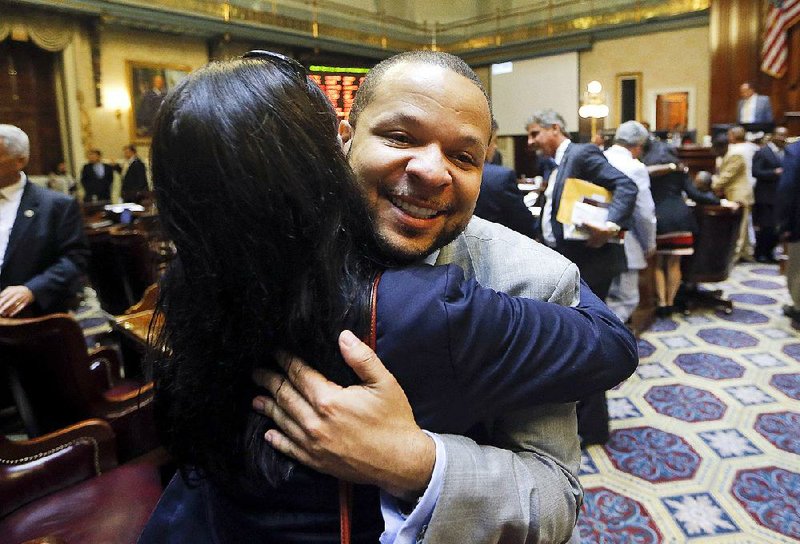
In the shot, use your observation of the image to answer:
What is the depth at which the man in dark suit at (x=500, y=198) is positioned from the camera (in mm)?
3322

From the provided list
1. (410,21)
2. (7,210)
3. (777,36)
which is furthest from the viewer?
(410,21)

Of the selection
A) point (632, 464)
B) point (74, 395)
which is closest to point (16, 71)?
point (74, 395)

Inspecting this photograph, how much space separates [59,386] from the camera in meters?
2.23

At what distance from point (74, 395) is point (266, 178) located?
2010mm

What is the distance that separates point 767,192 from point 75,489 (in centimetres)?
865

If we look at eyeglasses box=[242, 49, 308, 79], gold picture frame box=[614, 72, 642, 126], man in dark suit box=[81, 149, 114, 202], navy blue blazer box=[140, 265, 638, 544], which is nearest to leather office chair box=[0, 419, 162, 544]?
navy blue blazer box=[140, 265, 638, 544]

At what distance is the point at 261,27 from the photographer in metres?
12.0

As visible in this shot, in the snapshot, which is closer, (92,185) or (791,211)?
(791,211)

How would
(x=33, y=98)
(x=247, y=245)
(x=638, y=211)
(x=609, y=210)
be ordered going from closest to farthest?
1. (x=247, y=245)
2. (x=609, y=210)
3. (x=638, y=211)
4. (x=33, y=98)

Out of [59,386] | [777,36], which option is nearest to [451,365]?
[59,386]

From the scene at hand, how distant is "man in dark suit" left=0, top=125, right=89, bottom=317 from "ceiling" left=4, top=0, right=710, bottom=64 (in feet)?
27.1

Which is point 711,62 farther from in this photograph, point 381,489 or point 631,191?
point 381,489

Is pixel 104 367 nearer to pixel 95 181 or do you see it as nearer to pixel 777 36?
pixel 95 181

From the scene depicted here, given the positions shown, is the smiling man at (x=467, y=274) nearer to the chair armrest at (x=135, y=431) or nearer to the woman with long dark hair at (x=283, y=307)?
the woman with long dark hair at (x=283, y=307)
